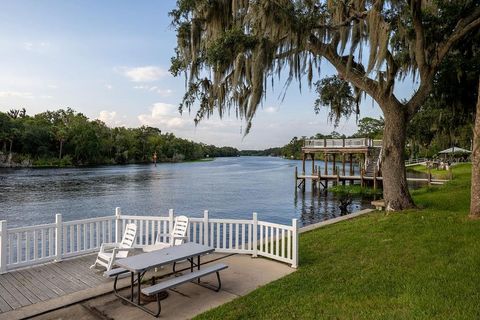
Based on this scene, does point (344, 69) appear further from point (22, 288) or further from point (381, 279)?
point (22, 288)

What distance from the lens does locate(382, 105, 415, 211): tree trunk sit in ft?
34.4

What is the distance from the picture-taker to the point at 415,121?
3762cm

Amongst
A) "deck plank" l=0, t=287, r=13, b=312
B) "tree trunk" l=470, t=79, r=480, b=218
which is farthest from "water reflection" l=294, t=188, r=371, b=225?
"deck plank" l=0, t=287, r=13, b=312

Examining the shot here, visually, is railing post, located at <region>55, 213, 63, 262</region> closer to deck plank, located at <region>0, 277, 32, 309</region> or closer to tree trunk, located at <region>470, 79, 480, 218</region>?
deck plank, located at <region>0, 277, 32, 309</region>

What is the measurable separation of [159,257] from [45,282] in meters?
2.19

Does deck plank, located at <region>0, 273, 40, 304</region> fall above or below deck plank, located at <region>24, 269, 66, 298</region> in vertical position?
above

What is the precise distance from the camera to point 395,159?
10.5 meters

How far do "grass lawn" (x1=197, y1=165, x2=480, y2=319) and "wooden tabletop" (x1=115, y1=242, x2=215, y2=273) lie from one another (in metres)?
0.91

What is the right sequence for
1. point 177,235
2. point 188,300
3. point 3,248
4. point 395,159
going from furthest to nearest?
point 395,159 < point 177,235 < point 3,248 < point 188,300

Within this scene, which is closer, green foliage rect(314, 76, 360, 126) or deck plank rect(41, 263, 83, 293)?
deck plank rect(41, 263, 83, 293)

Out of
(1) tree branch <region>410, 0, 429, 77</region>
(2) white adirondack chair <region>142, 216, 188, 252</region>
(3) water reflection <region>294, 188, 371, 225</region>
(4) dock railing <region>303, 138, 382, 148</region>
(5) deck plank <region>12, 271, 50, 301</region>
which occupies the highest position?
(1) tree branch <region>410, 0, 429, 77</region>

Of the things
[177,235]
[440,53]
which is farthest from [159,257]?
[440,53]

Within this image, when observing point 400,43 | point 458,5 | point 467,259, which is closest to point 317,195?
point 400,43

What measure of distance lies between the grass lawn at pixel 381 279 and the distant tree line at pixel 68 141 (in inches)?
2973
